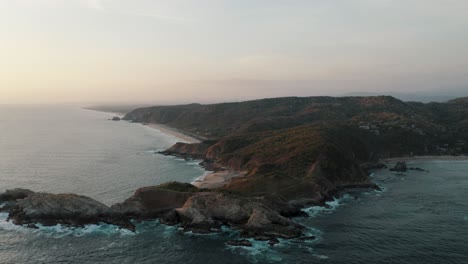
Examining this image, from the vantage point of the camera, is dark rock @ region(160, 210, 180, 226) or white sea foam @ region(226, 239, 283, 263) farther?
dark rock @ region(160, 210, 180, 226)

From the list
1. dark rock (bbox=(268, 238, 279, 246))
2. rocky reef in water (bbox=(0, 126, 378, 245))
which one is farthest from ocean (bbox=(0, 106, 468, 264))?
rocky reef in water (bbox=(0, 126, 378, 245))

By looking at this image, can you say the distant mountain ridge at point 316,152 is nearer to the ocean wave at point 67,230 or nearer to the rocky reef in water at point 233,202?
the rocky reef in water at point 233,202

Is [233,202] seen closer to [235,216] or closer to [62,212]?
[235,216]

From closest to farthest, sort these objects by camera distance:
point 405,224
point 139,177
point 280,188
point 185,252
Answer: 1. point 185,252
2. point 405,224
3. point 280,188
4. point 139,177

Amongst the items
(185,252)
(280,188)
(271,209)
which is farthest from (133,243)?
(280,188)

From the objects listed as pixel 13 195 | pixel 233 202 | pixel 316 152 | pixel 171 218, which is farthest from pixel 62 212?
pixel 316 152

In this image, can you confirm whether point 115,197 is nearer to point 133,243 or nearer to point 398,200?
point 133,243

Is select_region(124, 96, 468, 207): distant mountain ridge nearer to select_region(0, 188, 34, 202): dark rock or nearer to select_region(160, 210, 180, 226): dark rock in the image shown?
select_region(160, 210, 180, 226): dark rock
